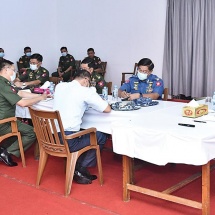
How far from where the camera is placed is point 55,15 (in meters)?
9.87

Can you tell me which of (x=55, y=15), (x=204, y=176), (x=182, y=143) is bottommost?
(x=204, y=176)

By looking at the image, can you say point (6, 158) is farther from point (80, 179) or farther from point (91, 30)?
point (91, 30)

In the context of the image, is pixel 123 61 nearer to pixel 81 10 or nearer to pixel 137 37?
pixel 137 37

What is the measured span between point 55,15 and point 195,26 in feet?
13.8

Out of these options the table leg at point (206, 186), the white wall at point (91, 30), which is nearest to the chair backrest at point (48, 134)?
the table leg at point (206, 186)

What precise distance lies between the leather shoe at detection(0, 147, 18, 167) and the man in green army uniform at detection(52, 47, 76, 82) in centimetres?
Answer: 541

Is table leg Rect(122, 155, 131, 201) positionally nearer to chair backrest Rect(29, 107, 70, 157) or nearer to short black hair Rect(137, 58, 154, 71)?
chair backrest Rect(29, 107, 70, 157)

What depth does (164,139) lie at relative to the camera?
8.21 feet

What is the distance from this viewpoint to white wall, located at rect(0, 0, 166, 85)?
8070 millimetres

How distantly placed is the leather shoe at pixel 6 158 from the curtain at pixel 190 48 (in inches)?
181

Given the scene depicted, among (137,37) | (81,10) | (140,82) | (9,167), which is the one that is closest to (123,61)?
(137,37)

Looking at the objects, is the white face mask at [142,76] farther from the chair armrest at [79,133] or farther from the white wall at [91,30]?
the white wall at [91,30]

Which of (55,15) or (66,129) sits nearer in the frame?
(66,129)

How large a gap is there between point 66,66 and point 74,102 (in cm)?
616
